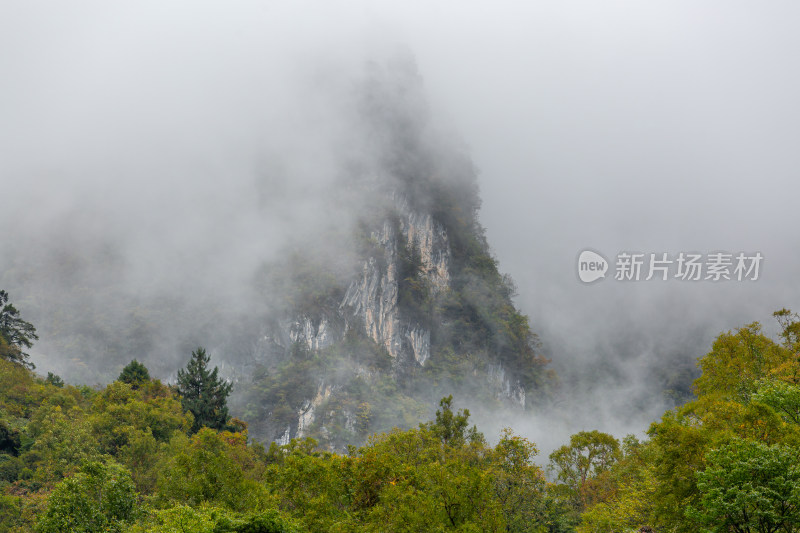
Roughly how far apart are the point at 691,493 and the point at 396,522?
11520mm

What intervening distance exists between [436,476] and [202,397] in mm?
40312

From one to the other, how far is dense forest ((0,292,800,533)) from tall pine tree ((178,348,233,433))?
414 inches

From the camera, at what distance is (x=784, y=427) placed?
778 inches

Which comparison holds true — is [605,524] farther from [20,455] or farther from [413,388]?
[413,388]

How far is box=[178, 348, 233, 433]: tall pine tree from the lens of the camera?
5506cm

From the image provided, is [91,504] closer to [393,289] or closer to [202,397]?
[202,397]

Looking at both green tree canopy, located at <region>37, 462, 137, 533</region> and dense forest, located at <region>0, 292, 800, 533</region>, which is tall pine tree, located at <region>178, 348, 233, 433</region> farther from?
green tree canopy, located at <region>37, 462, 137, 533</region>

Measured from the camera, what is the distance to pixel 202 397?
56.8 metres

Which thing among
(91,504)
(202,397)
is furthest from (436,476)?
(202,397)

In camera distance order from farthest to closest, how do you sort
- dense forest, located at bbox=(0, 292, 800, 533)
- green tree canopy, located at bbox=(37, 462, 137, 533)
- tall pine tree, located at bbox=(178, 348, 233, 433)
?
tall pine tree, located at bbox=(178, 348, 233, 433) → green tree canopy, located at bbox=(37, 462, 137, 533) → dense forest, located at bbox=(0, 292, 800, 533)

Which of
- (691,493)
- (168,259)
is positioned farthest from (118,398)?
(168,259)

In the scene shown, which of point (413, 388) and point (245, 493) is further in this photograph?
point (413, 388)

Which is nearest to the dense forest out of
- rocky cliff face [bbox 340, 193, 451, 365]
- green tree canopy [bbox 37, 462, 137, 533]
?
green tree canopy [bbox 37, 462, 137, 533]

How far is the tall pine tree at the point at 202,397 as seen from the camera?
55062mm
